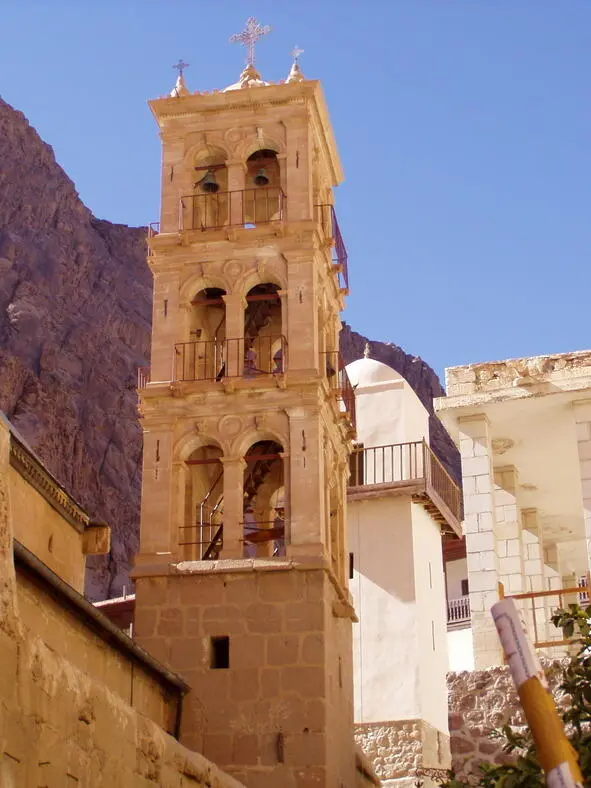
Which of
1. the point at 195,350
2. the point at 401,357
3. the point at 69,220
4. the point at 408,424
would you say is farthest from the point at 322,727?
the point at 401,357

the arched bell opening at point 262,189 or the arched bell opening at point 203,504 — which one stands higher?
the arched bell opening at point 262,189

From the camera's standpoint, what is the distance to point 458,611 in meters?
41.2

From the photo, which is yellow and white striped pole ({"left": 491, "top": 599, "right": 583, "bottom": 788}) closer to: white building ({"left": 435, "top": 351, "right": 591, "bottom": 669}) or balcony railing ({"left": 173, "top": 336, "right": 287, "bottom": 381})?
white building ({"left": 435, "top": 351, "right": 591, "bottom": 669})

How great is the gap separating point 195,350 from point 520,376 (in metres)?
5.90

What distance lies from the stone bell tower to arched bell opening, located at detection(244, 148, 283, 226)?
0.03 meters

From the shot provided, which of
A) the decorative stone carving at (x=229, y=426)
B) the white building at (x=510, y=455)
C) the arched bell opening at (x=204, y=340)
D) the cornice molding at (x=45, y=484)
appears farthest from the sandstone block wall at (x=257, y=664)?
the arched bell opening at (x=204, y=340)

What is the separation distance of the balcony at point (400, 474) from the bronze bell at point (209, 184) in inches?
280

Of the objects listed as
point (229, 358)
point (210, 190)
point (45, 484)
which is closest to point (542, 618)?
point (229, 358)

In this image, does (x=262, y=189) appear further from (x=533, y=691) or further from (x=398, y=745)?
(x=533, y=691)

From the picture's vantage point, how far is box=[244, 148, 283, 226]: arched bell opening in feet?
77.0

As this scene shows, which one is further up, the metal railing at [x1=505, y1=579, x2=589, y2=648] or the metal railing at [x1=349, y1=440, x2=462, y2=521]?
the metal railing at [x1=349, y1=440, x2=462, y2=521]

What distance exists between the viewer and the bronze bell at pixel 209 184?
77.4 ft

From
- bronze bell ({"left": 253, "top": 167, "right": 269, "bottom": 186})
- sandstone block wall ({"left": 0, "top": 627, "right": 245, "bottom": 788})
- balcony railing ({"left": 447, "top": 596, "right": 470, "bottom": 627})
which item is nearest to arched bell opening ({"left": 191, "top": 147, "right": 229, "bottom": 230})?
bronze bell ({"left": 253, "top": 167, "right": 269, "bottom": 186})

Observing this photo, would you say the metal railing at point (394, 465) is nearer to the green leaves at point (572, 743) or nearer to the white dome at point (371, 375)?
the white dome at point (371, 375)
